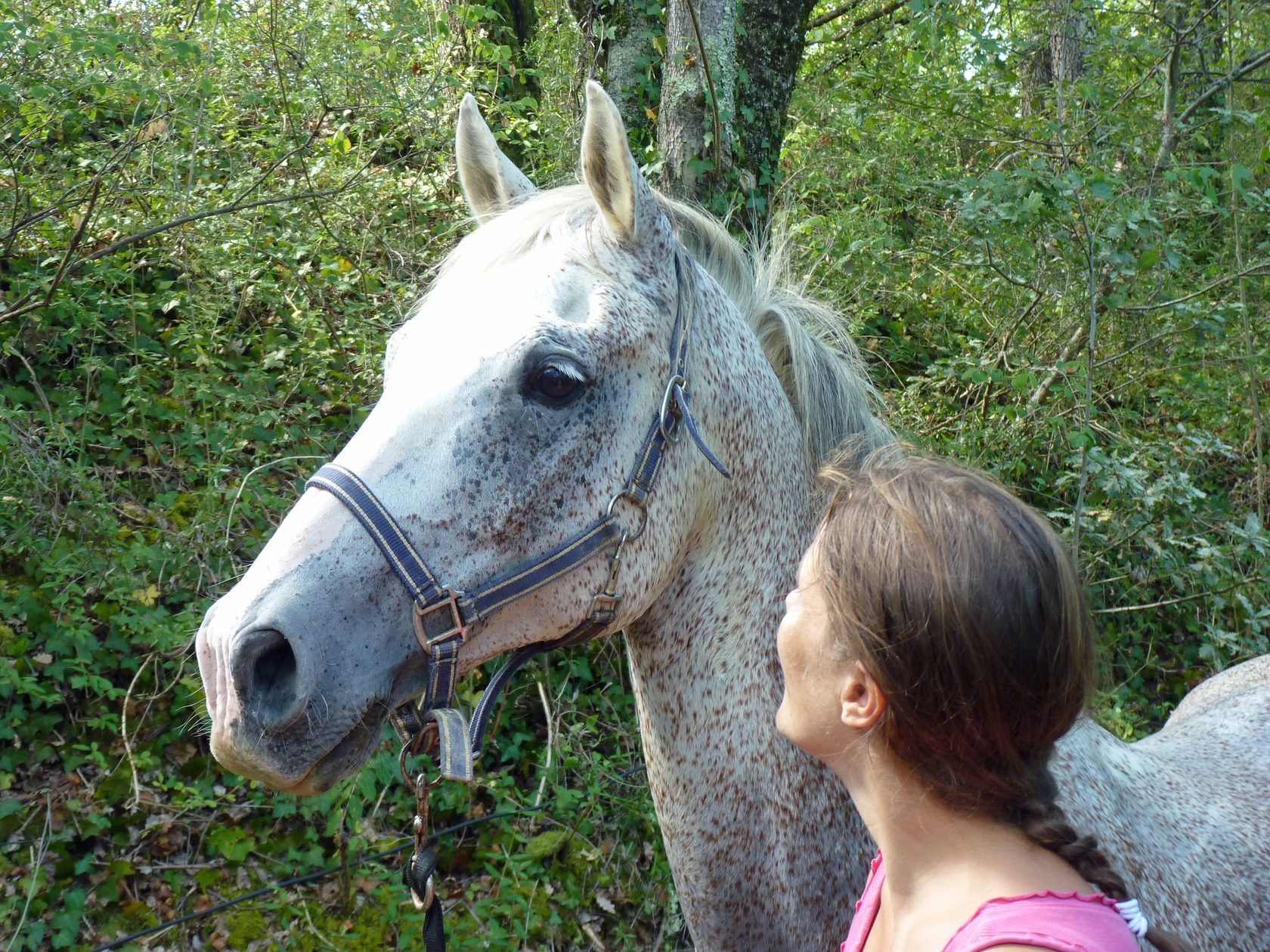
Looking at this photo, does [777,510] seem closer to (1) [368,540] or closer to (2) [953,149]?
(1) [368,540]

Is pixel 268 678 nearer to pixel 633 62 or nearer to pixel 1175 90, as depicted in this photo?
pixel 633 62

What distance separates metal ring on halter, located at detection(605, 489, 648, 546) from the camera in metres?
1.82

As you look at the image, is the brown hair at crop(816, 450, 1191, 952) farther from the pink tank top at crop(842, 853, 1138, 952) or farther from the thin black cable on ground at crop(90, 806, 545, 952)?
the thin black cable on ground at crop(90, 806, 545, 952)

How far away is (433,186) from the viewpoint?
5.25 meters

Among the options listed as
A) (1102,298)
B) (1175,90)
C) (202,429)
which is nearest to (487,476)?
(202,429)

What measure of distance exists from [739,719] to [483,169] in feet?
4.65

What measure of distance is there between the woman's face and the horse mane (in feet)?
2.51

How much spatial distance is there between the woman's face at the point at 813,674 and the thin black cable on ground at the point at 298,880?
2.29m

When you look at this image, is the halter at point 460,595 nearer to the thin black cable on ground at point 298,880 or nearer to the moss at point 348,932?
the thin black cable on ground at point 298,880

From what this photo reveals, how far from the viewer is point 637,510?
1.84 meters

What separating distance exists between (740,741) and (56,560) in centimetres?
301

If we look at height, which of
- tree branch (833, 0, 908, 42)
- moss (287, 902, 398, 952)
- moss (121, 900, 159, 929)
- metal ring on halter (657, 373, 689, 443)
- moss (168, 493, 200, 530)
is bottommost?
moss (287, 902, 398, 952)

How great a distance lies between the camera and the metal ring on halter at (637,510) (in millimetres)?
1815

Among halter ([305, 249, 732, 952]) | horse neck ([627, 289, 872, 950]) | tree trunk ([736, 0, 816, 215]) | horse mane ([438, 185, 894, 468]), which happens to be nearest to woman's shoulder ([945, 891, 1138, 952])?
horse neck ([627, 289, 872, 950])
